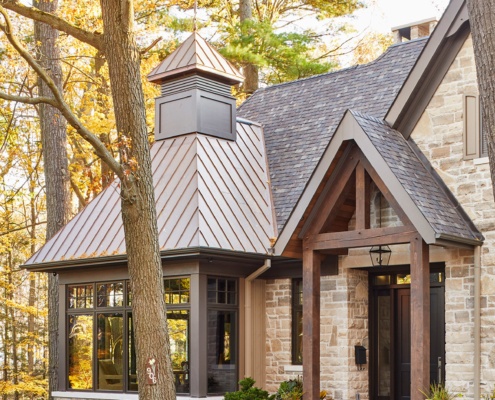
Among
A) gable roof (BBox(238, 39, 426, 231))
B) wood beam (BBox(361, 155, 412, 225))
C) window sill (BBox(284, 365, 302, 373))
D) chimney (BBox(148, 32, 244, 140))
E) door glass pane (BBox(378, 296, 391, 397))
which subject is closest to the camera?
wood beam (BBox(361, 155, 412, 225))

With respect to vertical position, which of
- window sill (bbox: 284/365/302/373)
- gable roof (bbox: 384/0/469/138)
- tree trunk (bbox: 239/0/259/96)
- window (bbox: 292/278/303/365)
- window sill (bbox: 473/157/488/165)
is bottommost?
window sill (bbox: 284/365/302/373)

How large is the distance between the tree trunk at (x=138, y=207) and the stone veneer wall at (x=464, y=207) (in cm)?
456

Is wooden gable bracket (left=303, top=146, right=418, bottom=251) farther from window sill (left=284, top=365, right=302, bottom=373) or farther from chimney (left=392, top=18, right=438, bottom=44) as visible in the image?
chimney (left=392, top=18, right=438, bottom=44)

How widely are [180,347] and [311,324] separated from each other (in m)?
2.35

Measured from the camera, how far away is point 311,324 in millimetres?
13195

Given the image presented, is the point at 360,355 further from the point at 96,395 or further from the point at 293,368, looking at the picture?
the point at 96,395

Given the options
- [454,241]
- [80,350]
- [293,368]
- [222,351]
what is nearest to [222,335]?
[222,351]

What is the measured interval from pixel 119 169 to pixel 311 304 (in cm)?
423

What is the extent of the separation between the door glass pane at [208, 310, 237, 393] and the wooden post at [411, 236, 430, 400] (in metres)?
3.60

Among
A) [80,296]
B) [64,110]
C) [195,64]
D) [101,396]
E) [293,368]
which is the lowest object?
[101,396]

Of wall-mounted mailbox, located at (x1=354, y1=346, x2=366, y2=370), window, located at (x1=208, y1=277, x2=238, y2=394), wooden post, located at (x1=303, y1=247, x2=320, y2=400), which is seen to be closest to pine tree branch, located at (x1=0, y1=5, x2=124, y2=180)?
wooden post, located at (x1=303, y1=247, x2=320, y2=400)

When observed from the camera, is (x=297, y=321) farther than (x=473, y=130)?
Yes

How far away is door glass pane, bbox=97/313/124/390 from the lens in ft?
49.6

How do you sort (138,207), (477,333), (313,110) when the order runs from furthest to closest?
(313,110) → (477,333) → (138,207)
